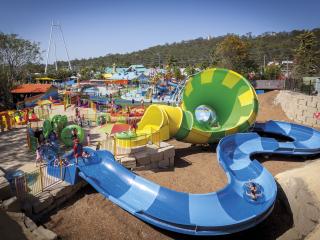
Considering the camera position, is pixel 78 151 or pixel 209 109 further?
pixel 209 109

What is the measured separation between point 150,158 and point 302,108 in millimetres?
14247

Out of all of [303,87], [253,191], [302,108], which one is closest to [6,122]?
[253,191]

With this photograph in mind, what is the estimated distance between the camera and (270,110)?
77.7 feet

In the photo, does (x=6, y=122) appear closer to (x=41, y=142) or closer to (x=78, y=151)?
(x=41, y=142)

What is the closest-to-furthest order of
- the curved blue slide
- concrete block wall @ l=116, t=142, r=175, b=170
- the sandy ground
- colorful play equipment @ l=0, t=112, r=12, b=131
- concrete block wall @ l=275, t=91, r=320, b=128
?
the curved blue slide → concrete block wall @ l=116, t=142, r=175, b=170 → the sandy ground → colorful play equipment @ l=0, t=112, r=12, b=131 → concrete block wall @ l=275, t=91, r=320, b=128

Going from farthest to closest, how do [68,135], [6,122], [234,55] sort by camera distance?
[234,55]
[6,122]
[68,135]

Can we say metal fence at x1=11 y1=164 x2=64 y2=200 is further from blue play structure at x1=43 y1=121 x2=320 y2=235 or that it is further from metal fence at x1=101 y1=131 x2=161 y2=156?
metal fence at x1=101 y1=131 x2=161 y2=156

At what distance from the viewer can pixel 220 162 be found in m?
11.4

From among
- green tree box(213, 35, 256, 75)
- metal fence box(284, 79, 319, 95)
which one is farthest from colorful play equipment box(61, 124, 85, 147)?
green tree box(213, 35, 256, 75)

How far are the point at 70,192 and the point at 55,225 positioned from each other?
1471mm

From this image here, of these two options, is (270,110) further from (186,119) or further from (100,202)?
(100,202)

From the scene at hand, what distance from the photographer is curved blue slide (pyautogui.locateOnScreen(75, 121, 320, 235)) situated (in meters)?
7.35

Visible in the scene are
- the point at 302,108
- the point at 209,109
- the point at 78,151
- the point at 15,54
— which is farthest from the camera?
the point at 15,54

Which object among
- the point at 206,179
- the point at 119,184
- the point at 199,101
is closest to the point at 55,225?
the point at 119,184
